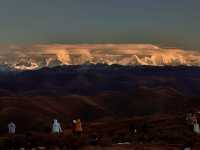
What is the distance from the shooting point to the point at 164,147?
110ft

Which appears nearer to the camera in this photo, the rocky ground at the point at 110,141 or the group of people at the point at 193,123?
the rocky ground at the point at 110,141

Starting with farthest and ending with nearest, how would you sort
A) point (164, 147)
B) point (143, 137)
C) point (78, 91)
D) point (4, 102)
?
point (78, 91) → point (4, 102) → point (143, 137) → point (164, 147)

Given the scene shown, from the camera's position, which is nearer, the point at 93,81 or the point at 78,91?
the point at 78,91

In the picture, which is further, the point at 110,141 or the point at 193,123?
the point at 193,123

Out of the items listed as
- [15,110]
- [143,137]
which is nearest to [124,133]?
[143,137]

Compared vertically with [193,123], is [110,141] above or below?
above

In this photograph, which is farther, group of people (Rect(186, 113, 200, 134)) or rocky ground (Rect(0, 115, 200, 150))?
group of people (Rect(186, 113, 200, 134))

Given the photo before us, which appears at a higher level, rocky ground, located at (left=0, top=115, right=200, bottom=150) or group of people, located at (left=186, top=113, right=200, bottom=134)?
rocky ground, located at (left=0, top=115, right=200, bottom=150)

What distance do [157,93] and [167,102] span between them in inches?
265

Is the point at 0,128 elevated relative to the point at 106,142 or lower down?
lower down

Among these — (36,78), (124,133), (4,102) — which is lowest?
(36,78)

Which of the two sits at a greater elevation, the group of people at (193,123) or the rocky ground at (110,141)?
the rocky ground at (110,141)

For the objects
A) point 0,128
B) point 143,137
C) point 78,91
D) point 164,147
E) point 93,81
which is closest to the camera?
point 164,147

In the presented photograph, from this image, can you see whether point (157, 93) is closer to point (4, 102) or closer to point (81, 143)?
point (4, 102)
